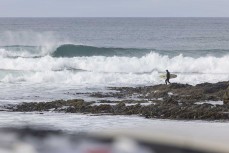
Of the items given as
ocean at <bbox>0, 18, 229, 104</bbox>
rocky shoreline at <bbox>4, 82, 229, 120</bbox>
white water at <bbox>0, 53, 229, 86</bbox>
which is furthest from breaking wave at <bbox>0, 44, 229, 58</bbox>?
rocky shoreline at <bbox>4, 82, 229, 120</bbox>

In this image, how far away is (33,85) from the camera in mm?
29656

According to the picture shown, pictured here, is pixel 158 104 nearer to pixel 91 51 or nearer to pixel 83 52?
pixel 83 52

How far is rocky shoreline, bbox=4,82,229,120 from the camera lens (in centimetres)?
1630

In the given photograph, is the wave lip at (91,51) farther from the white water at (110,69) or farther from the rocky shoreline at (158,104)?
the rocky shoreline at (158,104)

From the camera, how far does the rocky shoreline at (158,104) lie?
16297 millimetres

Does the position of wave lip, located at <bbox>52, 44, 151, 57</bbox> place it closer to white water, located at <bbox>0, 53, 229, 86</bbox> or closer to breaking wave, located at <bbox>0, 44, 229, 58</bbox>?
breaking wave, located at <bbox>0, 44, 229, 58</bbox>

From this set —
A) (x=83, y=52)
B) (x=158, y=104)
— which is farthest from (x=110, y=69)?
(x=158, y=104)

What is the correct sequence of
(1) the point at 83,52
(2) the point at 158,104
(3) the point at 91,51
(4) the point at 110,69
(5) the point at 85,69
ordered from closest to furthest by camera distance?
1. (2) the point at 158,104
2. (4) the point at 110,69
3. (5) the point at 85,69
4. (1) the point at 83,52
5. (3) the point at 91,51

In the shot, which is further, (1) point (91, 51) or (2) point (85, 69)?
(1) point (91, 51)

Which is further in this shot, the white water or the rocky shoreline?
the white water

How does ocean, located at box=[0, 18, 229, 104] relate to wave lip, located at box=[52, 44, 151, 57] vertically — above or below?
below

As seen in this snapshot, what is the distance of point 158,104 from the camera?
18.5 m

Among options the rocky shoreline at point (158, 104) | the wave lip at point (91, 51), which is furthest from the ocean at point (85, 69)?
the rocky shoreline at point (158, 104)

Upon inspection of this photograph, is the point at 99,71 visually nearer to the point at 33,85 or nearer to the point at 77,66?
the point at 77,66
